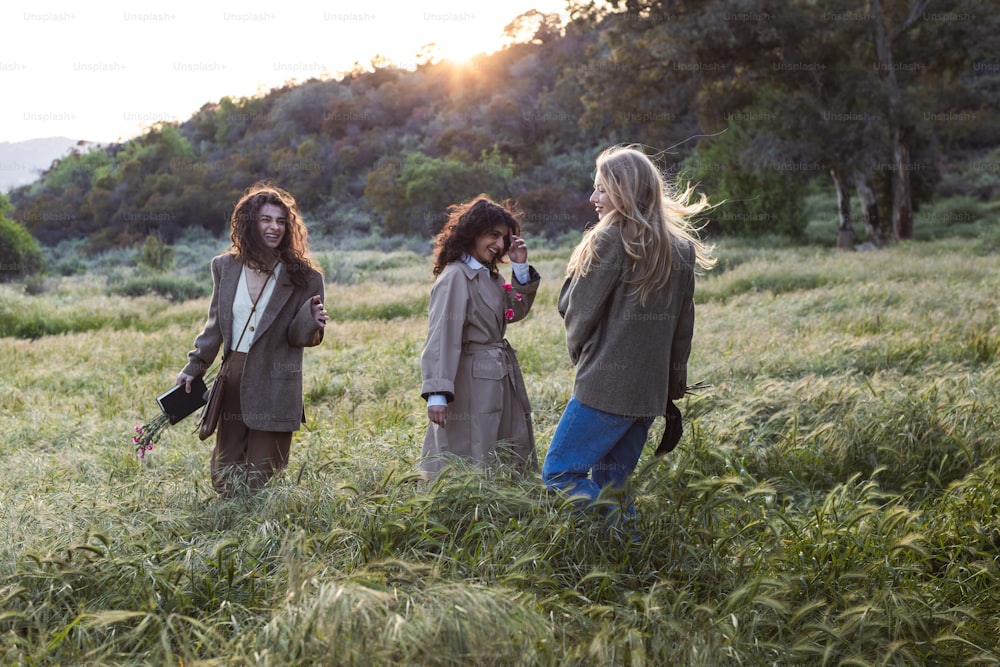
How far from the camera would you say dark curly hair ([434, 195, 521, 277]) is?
397 cm

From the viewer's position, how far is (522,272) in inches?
160

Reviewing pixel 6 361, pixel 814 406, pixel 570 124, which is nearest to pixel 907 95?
pixel 814 406

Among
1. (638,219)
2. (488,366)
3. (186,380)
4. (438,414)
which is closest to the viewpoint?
(638,219)

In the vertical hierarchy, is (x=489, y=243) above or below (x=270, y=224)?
below

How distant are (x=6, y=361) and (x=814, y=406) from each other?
9.58 meters

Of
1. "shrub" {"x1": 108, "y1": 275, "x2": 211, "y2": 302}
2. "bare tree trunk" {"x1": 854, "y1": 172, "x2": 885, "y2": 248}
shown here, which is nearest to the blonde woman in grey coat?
"shrub" {"x1": 108, "y1": 275, "x2": 211, "y2": 302}

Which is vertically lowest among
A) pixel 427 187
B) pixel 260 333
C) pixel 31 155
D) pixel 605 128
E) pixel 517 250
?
pixel 260 333

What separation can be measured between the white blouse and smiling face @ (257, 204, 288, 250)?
0.18m

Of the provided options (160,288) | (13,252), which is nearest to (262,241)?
(160,288)

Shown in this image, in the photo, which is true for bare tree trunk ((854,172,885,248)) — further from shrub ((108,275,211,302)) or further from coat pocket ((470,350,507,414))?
coat pocket ((470,350,507,414))

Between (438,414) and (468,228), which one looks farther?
(468,228)

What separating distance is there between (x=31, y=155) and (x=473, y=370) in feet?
271

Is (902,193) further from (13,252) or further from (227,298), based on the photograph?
(13,252)

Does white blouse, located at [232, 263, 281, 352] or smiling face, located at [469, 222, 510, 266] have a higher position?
smiling face, located at [469, 222, 510, 266]
